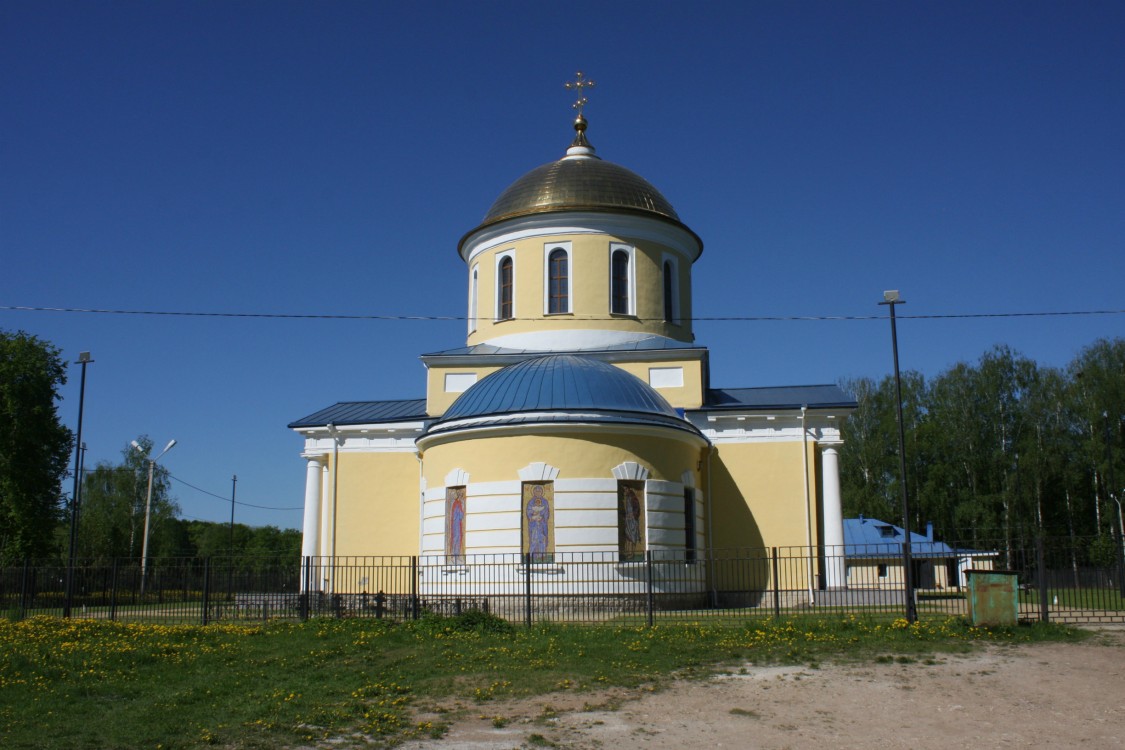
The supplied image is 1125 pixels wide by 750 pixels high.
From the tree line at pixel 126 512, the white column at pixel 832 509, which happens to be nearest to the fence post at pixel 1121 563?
the white column at pixel 832 509

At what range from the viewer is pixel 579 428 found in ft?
68.5

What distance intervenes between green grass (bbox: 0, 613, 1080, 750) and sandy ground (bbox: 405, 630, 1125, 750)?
55cm

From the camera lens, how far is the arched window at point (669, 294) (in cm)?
2881

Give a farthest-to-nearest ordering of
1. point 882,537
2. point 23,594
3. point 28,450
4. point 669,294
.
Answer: point 882,537 < point 28,450 < point 669,294 < point 23,594

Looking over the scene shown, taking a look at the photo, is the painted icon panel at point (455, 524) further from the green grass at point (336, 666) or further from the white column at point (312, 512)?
the white column at point (312, 512)

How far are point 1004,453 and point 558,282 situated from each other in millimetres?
24456

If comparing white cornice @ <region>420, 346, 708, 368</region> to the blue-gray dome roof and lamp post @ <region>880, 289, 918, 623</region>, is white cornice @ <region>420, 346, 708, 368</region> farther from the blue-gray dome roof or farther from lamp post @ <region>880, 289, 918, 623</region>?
lamp post @ <region>880, 289, 918, 623</region>

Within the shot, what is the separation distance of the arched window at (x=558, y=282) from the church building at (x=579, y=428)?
42 mm

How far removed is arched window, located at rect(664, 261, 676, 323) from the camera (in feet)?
94.5

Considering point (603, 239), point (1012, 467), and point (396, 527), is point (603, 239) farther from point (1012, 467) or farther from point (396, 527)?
point (1012, 467)

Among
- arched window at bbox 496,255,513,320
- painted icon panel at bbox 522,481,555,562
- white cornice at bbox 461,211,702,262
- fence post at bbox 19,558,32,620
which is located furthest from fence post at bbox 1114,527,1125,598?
fence post at bbox 19,558,32,620

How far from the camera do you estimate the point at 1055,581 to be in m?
18.5

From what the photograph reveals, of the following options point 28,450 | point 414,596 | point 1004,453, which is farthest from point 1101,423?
point 28,450

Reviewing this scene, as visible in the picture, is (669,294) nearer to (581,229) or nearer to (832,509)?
(581,229)
